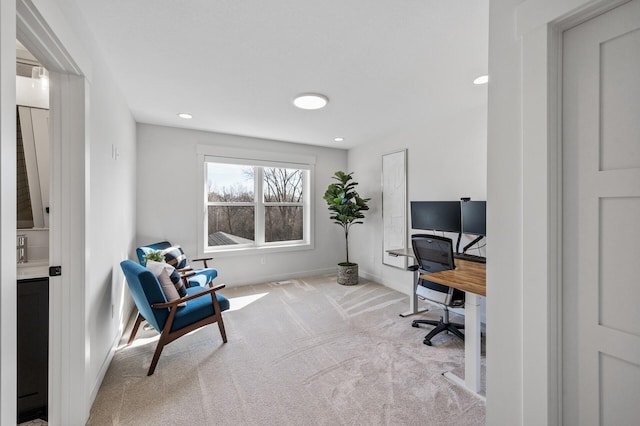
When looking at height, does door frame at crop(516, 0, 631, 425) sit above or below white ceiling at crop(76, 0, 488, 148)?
below

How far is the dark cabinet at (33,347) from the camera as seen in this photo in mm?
1488

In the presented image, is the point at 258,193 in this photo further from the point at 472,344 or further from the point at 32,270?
the point at 472,344

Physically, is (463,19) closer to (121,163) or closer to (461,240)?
(461,240)

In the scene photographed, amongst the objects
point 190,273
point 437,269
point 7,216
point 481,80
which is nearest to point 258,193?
point 190,273

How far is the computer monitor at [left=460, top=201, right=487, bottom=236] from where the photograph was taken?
8.58ft

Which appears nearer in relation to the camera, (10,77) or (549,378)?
(10,77)

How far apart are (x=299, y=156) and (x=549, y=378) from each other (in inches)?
167

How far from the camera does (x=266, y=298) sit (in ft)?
12.3

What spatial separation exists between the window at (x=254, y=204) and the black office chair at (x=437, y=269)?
2.61m

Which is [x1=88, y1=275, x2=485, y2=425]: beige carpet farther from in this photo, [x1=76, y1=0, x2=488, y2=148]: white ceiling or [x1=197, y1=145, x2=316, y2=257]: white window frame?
[x1=76, y1=0, x2=488, y2=148]: white ceiling

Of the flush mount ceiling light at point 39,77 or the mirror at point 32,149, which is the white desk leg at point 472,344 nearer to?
the mirror at point 32,149

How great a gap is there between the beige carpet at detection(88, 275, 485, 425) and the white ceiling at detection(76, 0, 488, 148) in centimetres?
245

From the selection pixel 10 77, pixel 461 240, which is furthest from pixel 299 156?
pixel 10 77

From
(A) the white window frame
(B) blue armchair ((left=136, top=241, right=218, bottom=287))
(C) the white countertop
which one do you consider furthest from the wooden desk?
(A) the white window frame
